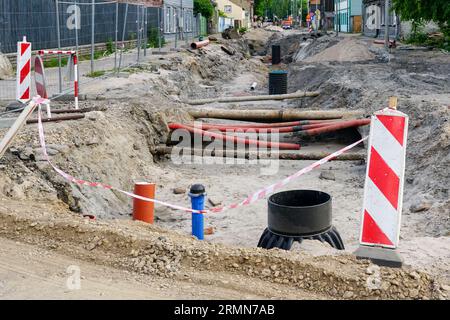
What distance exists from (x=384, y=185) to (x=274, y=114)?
909 centimetres

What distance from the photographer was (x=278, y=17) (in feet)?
453

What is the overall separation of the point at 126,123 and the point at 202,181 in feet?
6.12

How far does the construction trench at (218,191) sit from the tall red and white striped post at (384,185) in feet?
0.70

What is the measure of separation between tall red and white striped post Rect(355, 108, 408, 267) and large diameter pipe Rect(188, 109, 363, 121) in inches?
338

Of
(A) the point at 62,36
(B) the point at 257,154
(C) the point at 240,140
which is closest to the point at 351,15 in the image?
(A) the point at 62,36

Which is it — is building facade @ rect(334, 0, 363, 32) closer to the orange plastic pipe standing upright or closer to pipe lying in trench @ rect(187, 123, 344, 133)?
pipe lying in trench @ rect(187, 123, 344, 133)

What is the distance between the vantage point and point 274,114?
535 inches

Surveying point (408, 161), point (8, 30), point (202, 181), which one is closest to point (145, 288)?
point (202, 181)

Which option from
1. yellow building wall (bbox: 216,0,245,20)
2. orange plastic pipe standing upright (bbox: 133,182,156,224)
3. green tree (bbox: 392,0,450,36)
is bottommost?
orange plastic pipe standing upright (bbox: 133,182,156,224)

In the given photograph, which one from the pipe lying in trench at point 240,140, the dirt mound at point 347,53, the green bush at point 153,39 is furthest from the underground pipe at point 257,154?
the green bush at point 153,39

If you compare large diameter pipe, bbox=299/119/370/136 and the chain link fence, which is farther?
the chain link fence

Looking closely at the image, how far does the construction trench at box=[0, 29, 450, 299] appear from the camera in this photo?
4.27 m

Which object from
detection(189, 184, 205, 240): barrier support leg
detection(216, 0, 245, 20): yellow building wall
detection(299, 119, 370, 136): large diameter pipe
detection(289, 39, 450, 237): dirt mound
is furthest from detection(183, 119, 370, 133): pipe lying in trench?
detection(216, 0, 245, 20): yellow building wall
